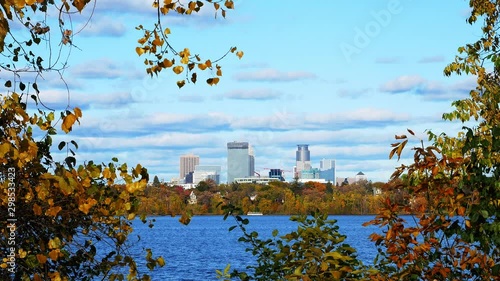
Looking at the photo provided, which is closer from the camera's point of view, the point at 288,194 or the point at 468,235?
the point at 468,235

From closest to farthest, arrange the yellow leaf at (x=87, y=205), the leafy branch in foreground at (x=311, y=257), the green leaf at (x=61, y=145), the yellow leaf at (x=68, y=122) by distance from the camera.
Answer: the yellow leaf at (x=68, y=122) → the yellow leaf at (x=87, y=205) → the green leaf at (x=61, y=145) → the leafy branch in foreground at (x=311, y=257)

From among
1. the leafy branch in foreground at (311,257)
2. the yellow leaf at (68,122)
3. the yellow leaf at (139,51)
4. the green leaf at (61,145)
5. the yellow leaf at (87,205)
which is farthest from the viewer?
the leafy branch in foreground at (311,257)

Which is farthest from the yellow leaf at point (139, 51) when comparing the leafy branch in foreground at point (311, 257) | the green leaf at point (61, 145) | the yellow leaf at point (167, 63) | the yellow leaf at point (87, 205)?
the leafy branch in foreground at point (311, 257)

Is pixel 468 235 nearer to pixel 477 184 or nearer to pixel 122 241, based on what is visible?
pixel 477 184

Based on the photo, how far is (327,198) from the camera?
155875mm

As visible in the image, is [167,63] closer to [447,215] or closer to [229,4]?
[229,4]

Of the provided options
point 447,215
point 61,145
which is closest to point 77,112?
point 61,145

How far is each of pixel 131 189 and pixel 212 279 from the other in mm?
40071

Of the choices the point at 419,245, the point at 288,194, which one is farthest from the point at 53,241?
the point at 288,194

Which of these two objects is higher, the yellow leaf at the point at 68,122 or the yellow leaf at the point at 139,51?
the yellow leaf at the point at 139,51

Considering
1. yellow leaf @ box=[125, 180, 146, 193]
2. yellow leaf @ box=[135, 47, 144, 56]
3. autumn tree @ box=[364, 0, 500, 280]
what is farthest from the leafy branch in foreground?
yellow leaf @ box=[135, 47, 144, 56]

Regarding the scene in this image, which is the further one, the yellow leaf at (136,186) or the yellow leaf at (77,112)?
the yellow leaf at (136,186)

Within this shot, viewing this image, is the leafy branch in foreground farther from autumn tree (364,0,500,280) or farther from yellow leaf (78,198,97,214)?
yellow leaf (78,198,97,214)

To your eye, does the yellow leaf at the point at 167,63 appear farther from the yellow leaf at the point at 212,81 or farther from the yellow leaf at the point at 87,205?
the yellow leaf at the point at 87,205
